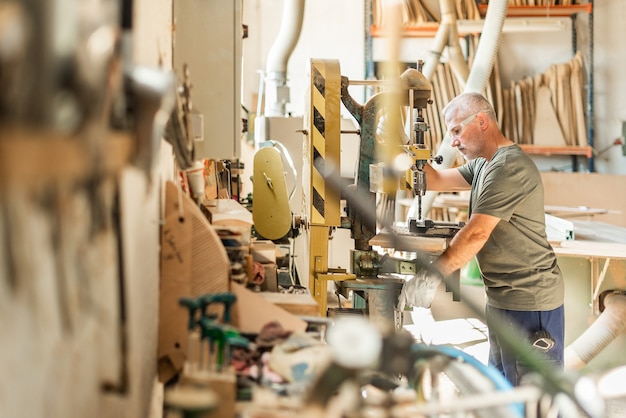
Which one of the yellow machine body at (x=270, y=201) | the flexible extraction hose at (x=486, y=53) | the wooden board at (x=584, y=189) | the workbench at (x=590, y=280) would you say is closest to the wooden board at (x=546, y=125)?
the wooden board at (x=584, y=189)

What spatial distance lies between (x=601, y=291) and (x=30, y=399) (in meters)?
3.73

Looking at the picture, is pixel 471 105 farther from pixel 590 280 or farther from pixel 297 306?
pixel 590 280

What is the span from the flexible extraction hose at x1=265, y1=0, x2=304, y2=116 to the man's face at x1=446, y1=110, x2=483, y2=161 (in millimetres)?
2120

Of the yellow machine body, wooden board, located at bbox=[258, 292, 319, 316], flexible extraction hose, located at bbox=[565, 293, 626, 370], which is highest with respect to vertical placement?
the yellow machine body

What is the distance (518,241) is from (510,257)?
7 centimetres

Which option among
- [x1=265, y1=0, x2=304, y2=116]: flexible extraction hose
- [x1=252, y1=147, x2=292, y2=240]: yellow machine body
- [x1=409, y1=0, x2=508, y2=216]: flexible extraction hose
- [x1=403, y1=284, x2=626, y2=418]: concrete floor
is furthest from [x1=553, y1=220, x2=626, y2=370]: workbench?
[x1=265, y1=0, x2=304, y2=116]: flexible extraction hose

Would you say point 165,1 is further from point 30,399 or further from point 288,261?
point 288,261

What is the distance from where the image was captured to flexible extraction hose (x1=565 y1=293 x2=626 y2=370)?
3848 millimetres

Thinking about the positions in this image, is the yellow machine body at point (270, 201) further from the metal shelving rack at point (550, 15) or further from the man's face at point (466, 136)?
the metal shelving rack at point (550, 15)

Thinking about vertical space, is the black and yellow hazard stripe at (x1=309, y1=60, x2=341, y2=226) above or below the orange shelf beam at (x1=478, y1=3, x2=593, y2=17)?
below

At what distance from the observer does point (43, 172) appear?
0.75 m

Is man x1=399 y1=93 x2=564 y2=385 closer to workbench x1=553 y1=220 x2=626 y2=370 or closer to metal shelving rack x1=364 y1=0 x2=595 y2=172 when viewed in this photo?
workbench x1=553 y1=220 x2=626 y2=370

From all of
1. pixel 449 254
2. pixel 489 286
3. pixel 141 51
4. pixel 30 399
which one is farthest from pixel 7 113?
pixel 489 286

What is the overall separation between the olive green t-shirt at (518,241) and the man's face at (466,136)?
0.15m
